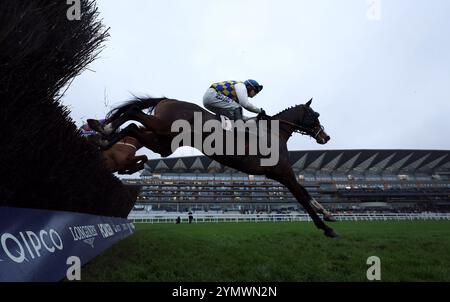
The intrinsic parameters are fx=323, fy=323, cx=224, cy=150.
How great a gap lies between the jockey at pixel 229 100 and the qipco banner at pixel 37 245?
2.58 m

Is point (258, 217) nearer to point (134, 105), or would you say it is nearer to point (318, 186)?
point (134, 105)

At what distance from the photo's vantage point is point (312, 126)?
6176mm

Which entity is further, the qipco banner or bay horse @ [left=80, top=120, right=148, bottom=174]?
bay horse @ [left=80, top=120, right=148, bottom=174]

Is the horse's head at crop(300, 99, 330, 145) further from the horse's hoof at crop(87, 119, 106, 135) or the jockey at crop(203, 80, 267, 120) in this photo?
the horse's hoof at crop(87, 119, 106, 135)

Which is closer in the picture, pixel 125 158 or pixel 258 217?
pixel 125 158

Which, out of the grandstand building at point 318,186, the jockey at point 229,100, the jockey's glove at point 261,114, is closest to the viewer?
the jockey at point 229,100

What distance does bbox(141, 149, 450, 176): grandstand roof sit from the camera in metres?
75.8

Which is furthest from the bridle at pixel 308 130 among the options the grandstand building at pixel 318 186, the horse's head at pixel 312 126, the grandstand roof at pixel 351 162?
the grandstand roof at pixel 351 162

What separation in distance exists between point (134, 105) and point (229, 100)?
1.45 m

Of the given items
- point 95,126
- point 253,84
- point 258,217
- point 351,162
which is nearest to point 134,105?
point 95,126

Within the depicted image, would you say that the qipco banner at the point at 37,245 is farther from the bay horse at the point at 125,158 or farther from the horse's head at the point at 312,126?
the horse's head at the point at 312,126

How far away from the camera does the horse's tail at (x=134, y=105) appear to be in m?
4.82

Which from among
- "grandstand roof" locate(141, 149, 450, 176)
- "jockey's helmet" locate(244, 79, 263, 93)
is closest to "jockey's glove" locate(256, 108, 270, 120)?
"jockey's helmet" locate(244, 79, 263, 93)
